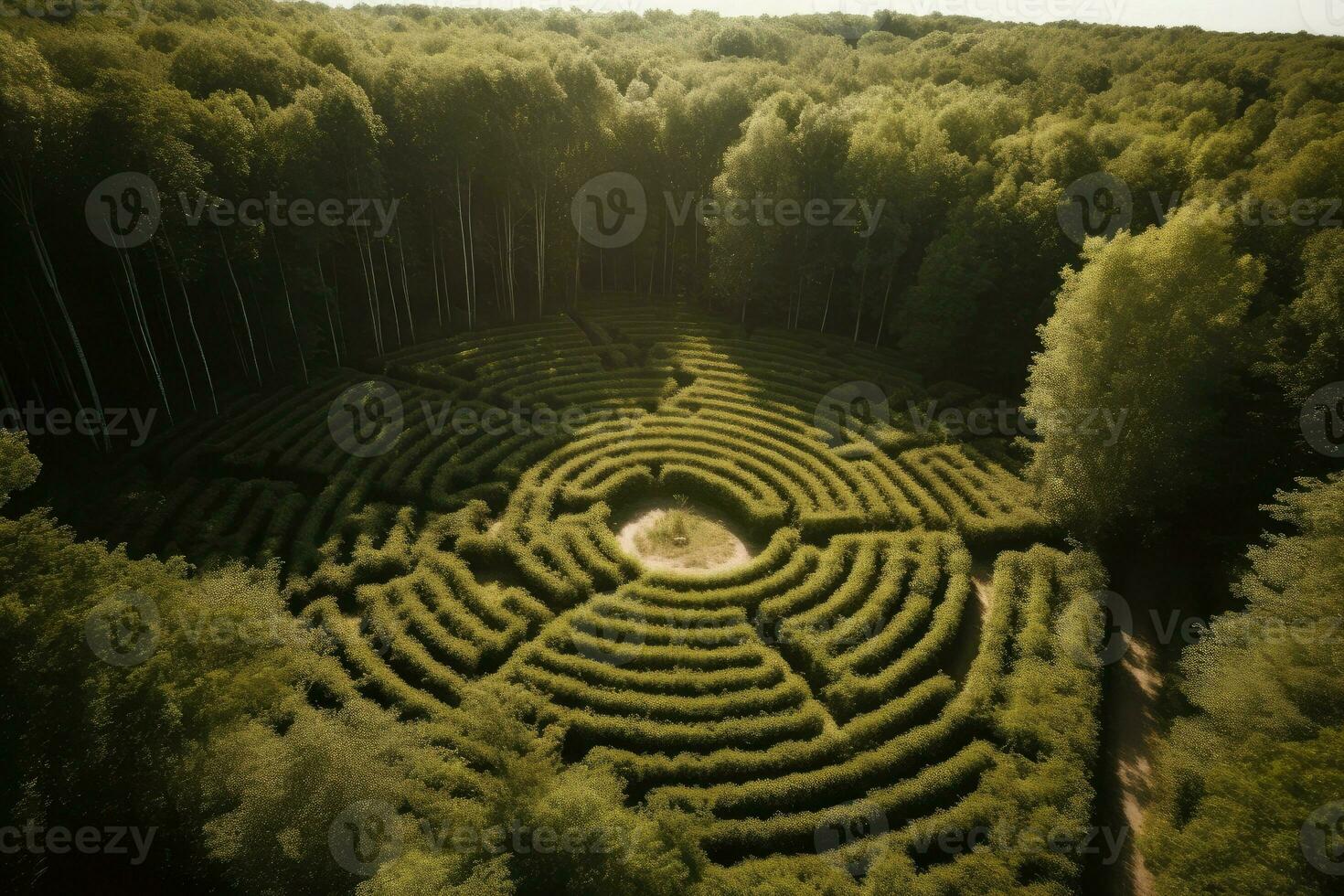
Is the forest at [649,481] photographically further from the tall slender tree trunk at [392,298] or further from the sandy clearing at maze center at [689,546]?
the tall slender tree trunk at [392,298]

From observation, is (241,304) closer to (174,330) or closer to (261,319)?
(261,319)

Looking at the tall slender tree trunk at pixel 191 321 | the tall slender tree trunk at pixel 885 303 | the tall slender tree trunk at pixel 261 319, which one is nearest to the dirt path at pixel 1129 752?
the tall slender tree trunk at pixel 885 303

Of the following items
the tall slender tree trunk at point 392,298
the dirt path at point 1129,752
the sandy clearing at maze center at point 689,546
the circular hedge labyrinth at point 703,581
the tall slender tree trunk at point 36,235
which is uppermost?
the tall slender tree trunk at point 36,235

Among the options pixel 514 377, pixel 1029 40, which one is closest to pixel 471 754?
pixel 514 377

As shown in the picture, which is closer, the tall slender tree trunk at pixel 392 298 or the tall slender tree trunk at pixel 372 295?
the tall slender tree trunk at pixel 372 295

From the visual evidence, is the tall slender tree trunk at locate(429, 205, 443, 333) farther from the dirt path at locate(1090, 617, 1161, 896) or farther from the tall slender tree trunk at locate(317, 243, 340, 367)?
the dirt path at locate(1090, 617, 1161, 896)

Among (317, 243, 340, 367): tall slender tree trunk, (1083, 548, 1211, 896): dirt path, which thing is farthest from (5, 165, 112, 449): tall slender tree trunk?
(1083, 548, 1211, 896): dirt path

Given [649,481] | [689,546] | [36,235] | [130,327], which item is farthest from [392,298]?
[689,546]
